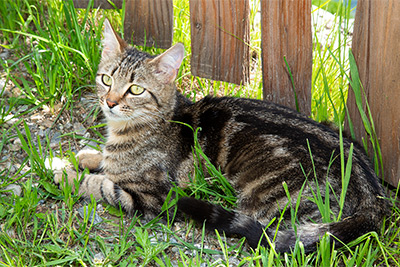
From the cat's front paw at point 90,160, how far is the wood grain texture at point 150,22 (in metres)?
1.14

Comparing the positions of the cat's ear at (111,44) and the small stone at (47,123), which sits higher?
the cat's ear at (111,44)

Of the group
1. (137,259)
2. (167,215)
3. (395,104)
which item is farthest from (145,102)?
(395,104)

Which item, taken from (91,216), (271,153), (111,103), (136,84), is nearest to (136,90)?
(136,84)

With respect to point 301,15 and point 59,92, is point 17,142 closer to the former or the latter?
point 59,92

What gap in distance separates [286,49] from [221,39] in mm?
553

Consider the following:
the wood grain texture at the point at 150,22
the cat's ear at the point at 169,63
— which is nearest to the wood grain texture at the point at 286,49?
the cat's ear at the point at 169,63

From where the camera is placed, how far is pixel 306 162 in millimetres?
2938

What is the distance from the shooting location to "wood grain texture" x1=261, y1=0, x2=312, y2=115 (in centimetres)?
345

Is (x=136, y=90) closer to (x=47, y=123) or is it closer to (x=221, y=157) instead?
(x=221, y=157)

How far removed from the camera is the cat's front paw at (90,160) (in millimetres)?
3635

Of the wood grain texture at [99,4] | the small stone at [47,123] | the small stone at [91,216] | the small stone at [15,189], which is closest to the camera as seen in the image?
the small stone at [91,216]

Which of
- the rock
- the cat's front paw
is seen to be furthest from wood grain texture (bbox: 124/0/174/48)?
the rock

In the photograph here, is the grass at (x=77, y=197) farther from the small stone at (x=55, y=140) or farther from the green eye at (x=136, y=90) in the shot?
the green eye at (x=136, y=90)

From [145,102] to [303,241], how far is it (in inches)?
57.5
